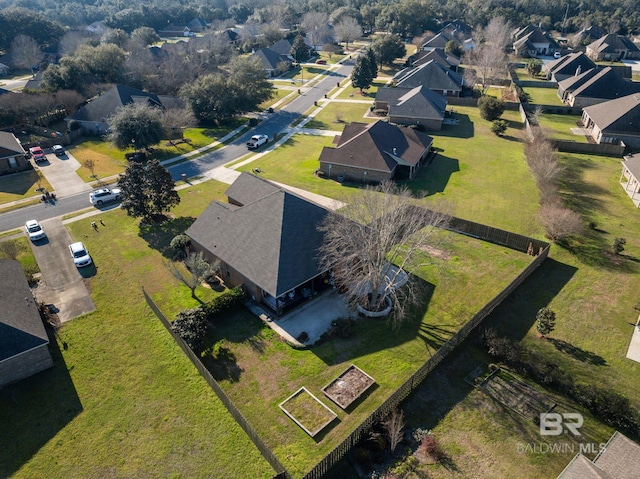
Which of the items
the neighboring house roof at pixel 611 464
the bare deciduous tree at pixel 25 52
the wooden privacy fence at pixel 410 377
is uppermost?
the neighboring house roof at pixel 611 464

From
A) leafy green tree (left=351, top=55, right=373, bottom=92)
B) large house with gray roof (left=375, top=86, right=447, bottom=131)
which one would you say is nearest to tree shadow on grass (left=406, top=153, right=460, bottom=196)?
large house with gray roof (left=375, top=86, right=447, bottom=131)

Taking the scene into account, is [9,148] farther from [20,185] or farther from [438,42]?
[438,42]

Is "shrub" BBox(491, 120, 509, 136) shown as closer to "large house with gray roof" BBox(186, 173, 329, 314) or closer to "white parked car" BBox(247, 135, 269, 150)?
"white parked car" BBox(247, 135, 269, 150)

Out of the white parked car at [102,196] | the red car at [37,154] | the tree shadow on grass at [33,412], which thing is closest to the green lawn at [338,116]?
the white parked car at [102,196]

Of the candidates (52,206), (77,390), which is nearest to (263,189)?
(77,390)

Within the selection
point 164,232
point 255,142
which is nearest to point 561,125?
point 255,142

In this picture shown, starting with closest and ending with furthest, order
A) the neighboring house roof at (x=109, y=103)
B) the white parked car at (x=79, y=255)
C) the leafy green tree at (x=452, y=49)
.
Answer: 1. the white parked car at (x=79, y=255)
2. the neighboring house roof at (x=109, y=103)
3. the leafy green tree at (x=452, y=49)

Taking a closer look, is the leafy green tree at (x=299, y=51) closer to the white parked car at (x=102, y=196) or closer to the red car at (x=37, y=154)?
the red car at (x=37, y=154)
